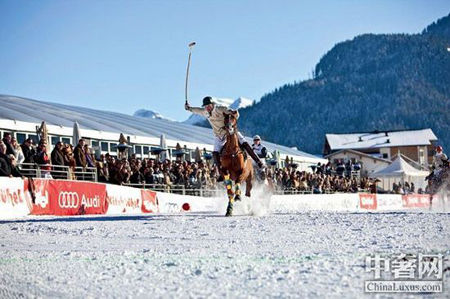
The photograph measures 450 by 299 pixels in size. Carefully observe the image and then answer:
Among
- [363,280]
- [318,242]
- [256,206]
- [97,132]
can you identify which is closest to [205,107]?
[256,206]

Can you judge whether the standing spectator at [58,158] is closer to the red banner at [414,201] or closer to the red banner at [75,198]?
the red banner at [75,198]

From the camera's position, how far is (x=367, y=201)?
39.3 metres

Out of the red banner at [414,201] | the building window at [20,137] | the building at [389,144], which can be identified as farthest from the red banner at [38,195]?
the building at [389,144]

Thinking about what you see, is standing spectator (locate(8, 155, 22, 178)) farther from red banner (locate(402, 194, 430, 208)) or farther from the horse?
red banner (locate(402, 194, 430, 208))

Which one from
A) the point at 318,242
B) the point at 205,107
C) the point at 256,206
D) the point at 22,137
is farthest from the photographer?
the point at 22,137

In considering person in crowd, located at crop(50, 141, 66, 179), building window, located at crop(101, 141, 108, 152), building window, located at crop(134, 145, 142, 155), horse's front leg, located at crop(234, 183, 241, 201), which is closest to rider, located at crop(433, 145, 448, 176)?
horse's front leg, located at crop(234, 183, 241, 201)

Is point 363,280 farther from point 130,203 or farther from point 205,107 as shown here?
point 130,203

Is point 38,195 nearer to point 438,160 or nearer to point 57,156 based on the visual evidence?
point 57,156

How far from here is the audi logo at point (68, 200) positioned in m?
18.6

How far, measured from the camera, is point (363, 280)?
199 inches

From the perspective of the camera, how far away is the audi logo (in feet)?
61.2

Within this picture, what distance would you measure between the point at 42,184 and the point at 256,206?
6102mm

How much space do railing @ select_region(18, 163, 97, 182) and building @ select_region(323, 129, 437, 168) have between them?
329 ft

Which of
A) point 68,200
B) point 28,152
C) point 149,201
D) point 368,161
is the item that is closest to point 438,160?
point 149,201
